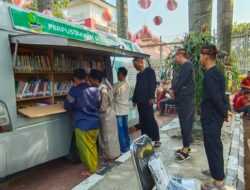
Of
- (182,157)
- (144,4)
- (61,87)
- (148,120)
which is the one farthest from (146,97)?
(144,4)

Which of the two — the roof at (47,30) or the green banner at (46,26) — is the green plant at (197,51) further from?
the green banner at (46,26)

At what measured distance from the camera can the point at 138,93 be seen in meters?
5.17

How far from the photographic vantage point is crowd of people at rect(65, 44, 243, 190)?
10.4 feet

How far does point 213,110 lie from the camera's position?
315cm

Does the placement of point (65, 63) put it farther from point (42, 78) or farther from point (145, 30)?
point (145, 30)

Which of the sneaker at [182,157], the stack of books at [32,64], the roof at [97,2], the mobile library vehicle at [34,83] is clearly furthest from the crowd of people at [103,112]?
the roof at [97,2]

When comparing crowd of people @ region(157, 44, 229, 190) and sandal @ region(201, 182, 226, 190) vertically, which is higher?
crowd of people @ region(157, 44, 229, 190)

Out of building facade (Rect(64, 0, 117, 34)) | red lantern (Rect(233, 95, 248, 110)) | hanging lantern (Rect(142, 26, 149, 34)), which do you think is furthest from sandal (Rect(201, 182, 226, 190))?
building facade (Rect(64, 0, 117, 34))

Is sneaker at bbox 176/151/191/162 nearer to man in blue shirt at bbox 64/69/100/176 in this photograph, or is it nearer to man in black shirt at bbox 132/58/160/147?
man in black shirt at bbox 132/58/160/147

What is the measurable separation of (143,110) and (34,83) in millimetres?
2076

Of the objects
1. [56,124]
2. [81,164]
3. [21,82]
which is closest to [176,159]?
[81,164]

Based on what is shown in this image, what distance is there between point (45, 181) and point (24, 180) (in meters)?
0.35

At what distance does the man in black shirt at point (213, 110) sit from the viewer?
10.1 ft

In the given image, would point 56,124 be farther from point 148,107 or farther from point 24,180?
point 148,107
